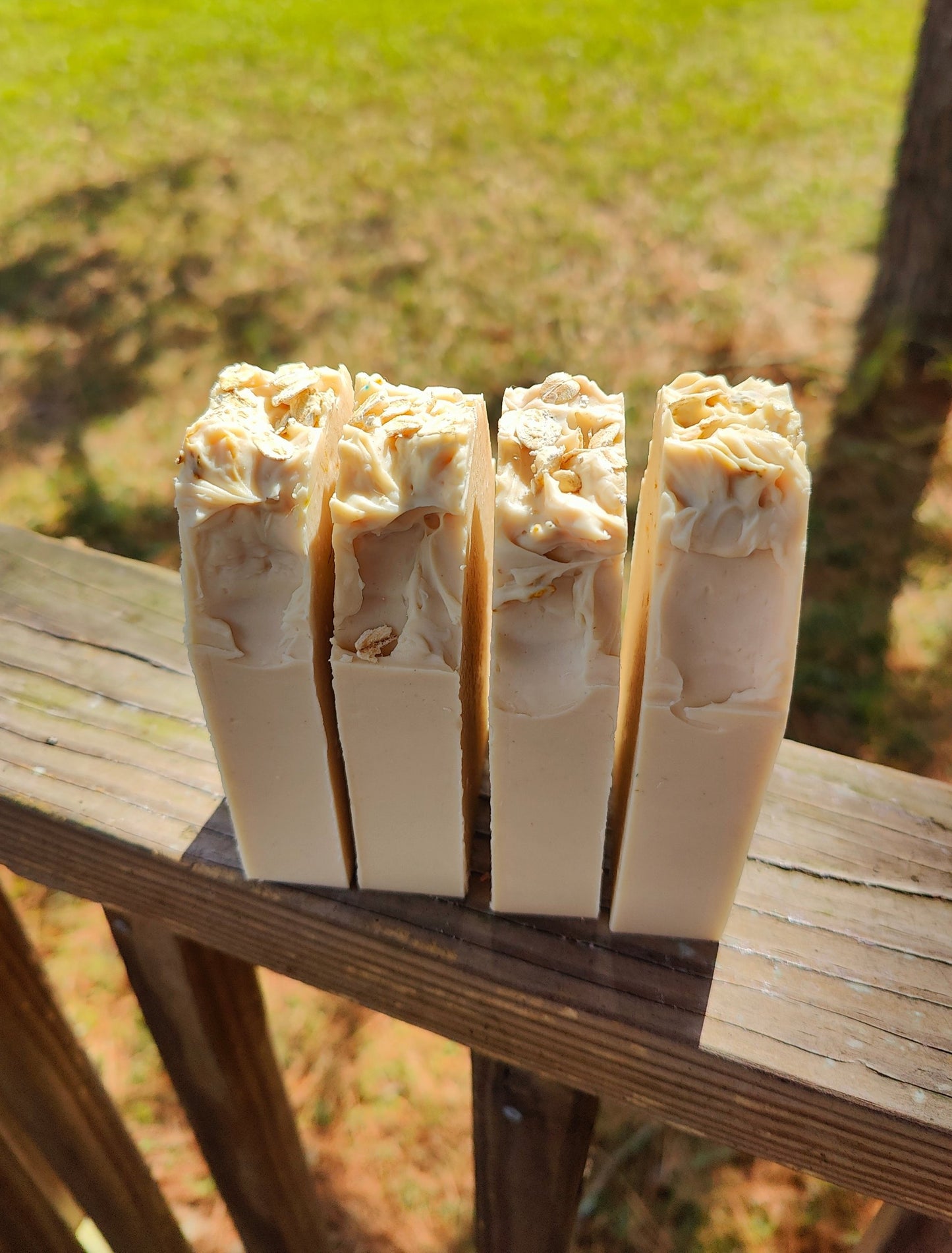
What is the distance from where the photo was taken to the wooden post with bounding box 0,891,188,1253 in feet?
4.10

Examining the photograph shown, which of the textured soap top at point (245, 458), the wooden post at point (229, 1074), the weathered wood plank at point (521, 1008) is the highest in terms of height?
the textured soap top at point (245, 458)

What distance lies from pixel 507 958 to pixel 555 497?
46cm

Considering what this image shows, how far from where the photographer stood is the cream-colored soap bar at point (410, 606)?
69 centimetres

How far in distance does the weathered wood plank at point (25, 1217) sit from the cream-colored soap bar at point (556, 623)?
3.50ft

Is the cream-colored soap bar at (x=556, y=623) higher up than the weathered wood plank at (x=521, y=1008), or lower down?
higher up

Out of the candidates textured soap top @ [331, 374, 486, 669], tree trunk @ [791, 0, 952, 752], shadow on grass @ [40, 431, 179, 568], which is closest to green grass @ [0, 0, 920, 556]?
shadow on grass @ [40, 431, 179, 568]

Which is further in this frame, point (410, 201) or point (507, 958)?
point (410, 201)

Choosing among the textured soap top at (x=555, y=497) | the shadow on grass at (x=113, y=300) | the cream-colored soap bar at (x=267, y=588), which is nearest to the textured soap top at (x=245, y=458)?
the cream-colored soap bar at (x=267, y=588)

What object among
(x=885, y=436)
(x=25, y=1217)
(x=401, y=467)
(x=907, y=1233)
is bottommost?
(x=25, y=1217)

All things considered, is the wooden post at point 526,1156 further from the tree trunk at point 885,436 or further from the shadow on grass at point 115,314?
the shadow on grass at point 115,314

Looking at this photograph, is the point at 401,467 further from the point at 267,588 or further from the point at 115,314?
the point at 115,314

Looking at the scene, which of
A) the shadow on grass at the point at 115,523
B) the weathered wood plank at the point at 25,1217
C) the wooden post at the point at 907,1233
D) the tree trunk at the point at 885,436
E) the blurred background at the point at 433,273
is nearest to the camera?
the wooden post at the point at 907,1233

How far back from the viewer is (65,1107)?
52.1 inches

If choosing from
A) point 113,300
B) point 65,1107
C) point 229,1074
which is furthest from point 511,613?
point 113,300
